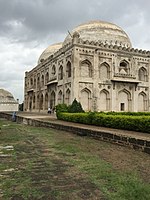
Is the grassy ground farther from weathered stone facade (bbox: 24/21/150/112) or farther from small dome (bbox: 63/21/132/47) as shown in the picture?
small dome (bbox: 63/21/132/47)

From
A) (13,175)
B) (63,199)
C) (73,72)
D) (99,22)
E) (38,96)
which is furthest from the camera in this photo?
(38,96)

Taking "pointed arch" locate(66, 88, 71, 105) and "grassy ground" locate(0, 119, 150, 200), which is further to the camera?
"pointed arch" locate(66, 88, 71, 105)

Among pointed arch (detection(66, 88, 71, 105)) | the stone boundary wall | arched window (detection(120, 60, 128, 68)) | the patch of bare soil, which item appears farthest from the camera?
arched window (detection(120, 60, 128, 68))

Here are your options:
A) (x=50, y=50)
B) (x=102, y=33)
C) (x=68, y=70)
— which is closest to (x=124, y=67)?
(x=102, y=33)

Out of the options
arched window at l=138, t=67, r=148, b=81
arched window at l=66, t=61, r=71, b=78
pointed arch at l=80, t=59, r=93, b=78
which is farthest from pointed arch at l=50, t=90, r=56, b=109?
arched window at l=138, t=67, r=148, b=81

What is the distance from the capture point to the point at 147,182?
390 centimetres

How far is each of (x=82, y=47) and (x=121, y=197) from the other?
901 inches

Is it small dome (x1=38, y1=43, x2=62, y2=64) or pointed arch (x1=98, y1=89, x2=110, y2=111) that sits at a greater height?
small dome (x1=38, y1=43, x2=62, y2=64)

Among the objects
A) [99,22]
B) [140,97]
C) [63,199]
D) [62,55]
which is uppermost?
[99,22]

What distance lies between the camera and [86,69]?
83.9 ft

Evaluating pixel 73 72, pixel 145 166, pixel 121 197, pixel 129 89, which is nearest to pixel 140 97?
pixel 129 89

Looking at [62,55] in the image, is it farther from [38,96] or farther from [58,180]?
[58,180]

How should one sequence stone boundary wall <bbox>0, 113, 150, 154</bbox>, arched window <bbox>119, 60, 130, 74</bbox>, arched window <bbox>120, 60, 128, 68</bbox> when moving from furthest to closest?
arched window <bbox>120, 60, 128, 68</bbox>, arched window <bbox>119, 60, 130, 74</bbox>, stone boundary wall <bbox>0, 113, 150, 154</bbox>

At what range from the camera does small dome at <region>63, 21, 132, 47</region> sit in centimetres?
2827
